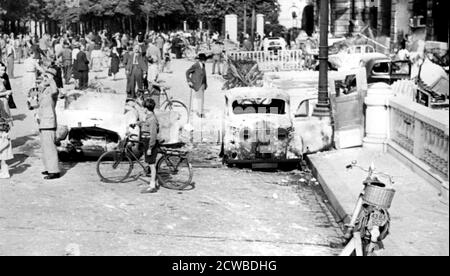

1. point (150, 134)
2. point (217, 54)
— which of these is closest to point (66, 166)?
point (150, 134)

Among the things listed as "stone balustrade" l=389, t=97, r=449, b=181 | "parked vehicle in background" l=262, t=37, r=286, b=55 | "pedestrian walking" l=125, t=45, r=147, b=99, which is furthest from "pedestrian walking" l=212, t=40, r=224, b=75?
"stone balustrade" l=389, t=97, r=449, b=181

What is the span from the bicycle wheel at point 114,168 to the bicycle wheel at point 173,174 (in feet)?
1.97

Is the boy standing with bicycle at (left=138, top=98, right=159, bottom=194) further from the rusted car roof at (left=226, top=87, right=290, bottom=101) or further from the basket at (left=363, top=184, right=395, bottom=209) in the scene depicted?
the basket at (left=363, top=184, right=395, bottom=209)

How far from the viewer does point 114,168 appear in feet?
39.4

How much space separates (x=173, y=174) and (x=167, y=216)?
2157 mm

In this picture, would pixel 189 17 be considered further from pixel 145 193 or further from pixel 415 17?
pixel 145 193

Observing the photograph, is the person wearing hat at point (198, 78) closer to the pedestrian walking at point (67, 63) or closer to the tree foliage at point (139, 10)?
the pedestrian walking at point (67, 63)

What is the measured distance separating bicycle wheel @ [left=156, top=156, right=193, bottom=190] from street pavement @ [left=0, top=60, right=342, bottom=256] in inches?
7.6

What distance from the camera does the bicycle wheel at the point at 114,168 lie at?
1177 centimetres

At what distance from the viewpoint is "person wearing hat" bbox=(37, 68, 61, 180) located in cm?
1172

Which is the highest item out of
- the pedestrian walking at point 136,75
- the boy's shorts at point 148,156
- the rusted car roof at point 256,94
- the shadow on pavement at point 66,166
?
the pedestrian walking at point 136,75

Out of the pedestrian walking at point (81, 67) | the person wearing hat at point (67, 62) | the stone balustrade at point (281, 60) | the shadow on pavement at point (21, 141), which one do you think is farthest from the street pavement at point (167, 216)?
the stone balustrade at point (281, 60)

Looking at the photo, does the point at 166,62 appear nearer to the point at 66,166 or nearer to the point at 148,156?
the point at 66,166
